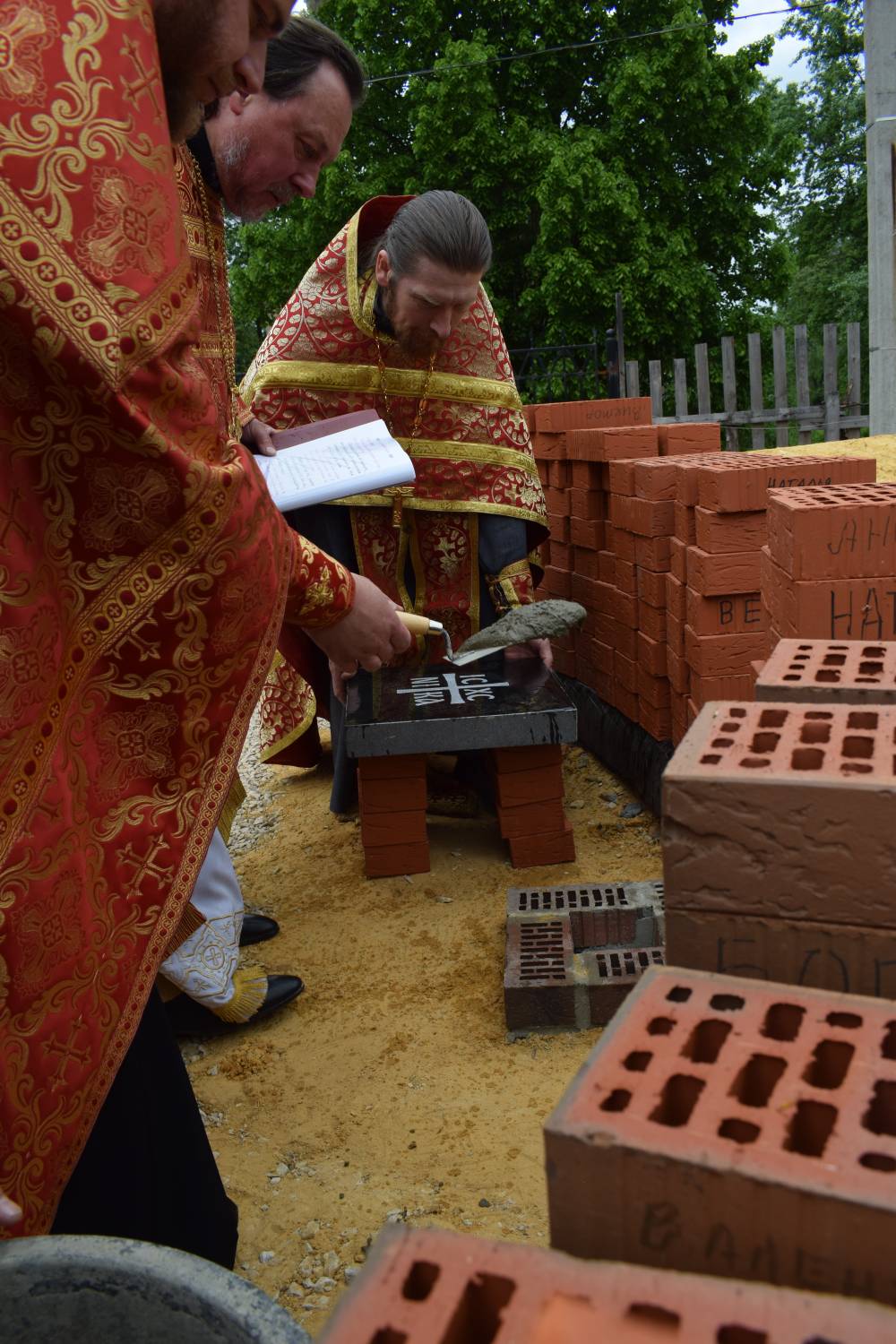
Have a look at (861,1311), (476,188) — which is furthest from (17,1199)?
(476,188)

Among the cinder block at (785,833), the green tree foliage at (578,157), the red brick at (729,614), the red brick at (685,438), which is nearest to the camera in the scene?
the cinder block at (785,833)

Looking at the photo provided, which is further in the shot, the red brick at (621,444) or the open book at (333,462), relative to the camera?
the red brick at (621,444)

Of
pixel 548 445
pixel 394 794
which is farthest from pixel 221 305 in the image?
pixel 548 445

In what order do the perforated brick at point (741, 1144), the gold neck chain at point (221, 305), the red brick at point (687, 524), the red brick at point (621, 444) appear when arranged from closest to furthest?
the perforated brick at point (741, 1144) → the gold neck chain at point (221, 305) → the red brick at point (687, 524) → the red brick at point (621, 444)

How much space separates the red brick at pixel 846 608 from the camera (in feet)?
9.48

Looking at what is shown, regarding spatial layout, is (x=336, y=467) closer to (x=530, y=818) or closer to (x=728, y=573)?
(x=728, y=573)

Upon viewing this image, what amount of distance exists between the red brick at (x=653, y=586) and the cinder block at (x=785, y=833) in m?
3.15

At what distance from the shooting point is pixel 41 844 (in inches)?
62.5

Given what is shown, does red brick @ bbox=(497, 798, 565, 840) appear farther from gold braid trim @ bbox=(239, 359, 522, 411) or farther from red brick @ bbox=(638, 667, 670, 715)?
gold braid trim @ bbox=(239, 359, 522, 411)

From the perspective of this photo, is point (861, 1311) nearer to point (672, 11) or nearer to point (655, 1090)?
point (655, 1090)

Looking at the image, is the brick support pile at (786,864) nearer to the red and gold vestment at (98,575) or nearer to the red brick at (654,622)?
the red and gold vestment at (98,575)

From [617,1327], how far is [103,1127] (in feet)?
4.53

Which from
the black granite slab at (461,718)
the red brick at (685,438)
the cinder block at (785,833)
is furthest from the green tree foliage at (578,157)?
the cinder block at (785,833)

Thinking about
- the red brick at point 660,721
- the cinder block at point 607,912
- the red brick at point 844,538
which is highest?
the red brick at point 844,538
